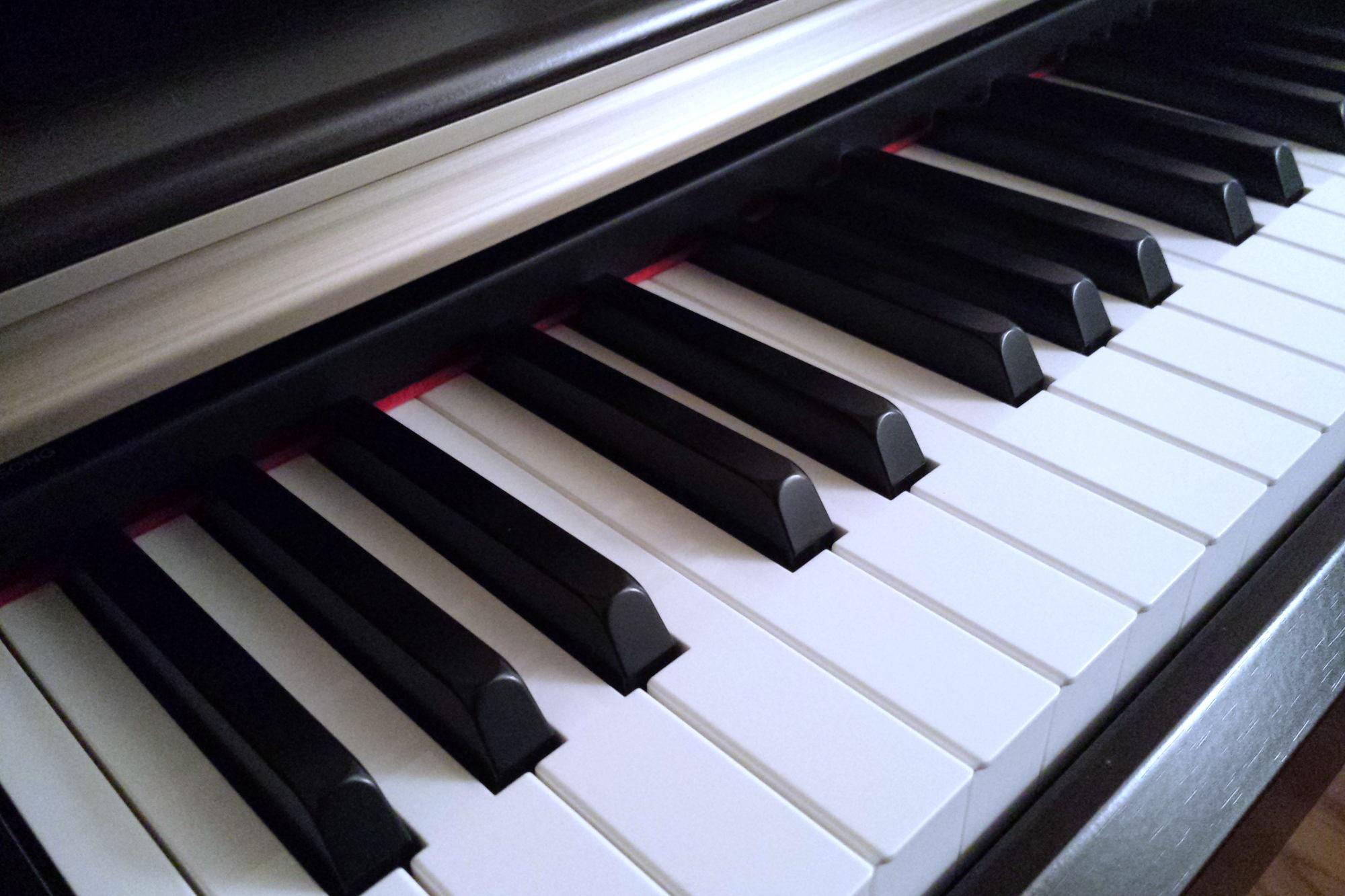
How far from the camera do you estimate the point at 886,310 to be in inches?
35.9

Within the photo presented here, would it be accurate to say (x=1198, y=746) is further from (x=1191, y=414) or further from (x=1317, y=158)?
(x=1317, y=158)

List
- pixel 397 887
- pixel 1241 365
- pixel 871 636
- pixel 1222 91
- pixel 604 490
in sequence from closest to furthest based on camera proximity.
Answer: pixel 397 887 < pixel 871 636 < pixel 604 490 < pixel 1241 365 < pixel 1222 91

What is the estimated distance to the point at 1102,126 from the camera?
1187 millimetres

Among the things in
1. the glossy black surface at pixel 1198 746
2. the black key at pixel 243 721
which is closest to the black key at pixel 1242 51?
the glossy black surface at pixel 1198 746

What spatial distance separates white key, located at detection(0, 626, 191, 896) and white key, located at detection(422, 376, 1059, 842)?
12.5 inches

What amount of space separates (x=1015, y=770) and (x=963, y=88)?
824 mm

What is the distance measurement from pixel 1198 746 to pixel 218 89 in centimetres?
74

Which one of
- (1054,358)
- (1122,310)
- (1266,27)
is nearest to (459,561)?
(1054,358)

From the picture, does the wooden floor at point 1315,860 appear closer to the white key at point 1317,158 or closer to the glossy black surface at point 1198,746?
the glossy black surface at point 1198,746

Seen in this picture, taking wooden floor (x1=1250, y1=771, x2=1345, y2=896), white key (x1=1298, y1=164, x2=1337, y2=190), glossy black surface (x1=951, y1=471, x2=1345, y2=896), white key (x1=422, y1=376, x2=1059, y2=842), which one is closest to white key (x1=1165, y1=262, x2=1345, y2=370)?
glossy black surface (x1=951, y1=471, x2=1345, y2=896)

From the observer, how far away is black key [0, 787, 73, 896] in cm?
55

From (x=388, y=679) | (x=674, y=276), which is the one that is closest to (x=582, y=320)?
(x=674, y=276)

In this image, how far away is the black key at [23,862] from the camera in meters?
0.55

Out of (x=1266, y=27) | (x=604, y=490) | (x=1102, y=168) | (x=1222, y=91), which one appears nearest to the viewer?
(x=604, y=490)
